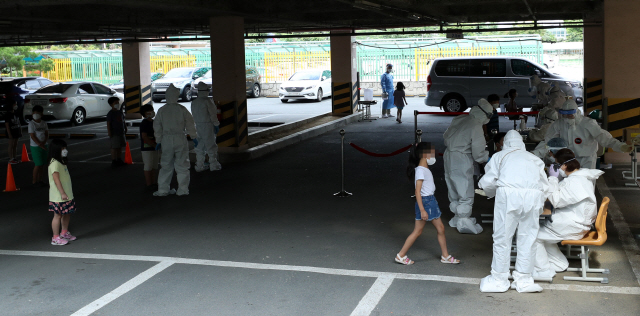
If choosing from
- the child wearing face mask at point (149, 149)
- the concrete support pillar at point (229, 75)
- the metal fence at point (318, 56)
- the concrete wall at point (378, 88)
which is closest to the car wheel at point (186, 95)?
the concrete wall at point (378, 88)

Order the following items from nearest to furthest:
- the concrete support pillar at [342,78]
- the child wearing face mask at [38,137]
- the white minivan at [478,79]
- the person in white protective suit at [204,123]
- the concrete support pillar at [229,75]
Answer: the child wearing face mask at [38,137]
the person in white protective suit at [204,123]
the concrete support pillar at [229,75]
the white minivan at [478,79]
the concrete support pillar at [342,78]

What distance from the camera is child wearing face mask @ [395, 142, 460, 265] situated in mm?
6469

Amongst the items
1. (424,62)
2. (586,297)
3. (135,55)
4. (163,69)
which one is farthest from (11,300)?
(163,69)

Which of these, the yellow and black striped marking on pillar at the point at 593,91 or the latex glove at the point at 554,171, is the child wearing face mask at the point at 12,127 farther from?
the yellow and black striped marking on pillar at the point at 593,91

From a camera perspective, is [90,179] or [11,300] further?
[90,179]

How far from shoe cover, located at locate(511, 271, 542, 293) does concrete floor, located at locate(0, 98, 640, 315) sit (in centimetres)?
6

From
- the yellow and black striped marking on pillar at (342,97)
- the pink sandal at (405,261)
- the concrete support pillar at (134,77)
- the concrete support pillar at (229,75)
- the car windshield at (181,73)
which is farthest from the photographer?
the car windshield at (181,73)

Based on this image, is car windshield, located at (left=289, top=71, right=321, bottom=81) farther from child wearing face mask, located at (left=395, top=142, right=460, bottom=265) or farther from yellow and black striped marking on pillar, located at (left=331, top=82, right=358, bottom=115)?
child wearing face mask, located at (left=395, top=142, right=460, bottom=265)

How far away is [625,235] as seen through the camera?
24.8 feet

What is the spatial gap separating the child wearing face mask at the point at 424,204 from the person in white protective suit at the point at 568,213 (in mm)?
908

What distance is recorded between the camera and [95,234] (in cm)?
816

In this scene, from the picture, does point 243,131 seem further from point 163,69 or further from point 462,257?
point 163,69

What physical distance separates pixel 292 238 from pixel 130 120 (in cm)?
1561

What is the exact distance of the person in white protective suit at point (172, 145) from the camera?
10.4 metres
